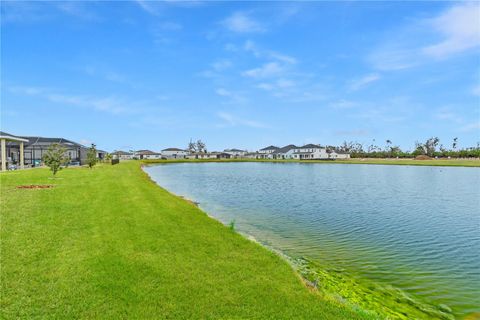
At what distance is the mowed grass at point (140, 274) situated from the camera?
20.1 ft

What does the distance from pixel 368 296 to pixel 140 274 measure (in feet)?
20.9

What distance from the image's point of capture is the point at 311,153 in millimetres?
150000

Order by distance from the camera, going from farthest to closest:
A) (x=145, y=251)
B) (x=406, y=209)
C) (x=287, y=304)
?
(x=406, y=209)
(x=145, y=251)
(x=287, y=304)

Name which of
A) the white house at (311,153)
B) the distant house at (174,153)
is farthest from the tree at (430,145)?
the distant house at (174,153)

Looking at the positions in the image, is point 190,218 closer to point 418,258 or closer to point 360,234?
point 360,234

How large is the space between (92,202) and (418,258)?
16924mm

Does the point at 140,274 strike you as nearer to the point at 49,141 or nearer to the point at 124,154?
the point at 49,141

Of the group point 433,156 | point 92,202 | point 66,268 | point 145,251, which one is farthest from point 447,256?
point 433,156

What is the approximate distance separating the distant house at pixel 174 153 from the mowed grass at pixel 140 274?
166943 mm

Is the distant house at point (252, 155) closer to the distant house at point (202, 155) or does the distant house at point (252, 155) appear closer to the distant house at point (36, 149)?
the distant house at point (202, 155)

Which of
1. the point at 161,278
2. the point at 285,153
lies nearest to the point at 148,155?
the point at 285,153

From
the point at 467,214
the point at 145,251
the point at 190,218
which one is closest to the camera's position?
the point at 145,251

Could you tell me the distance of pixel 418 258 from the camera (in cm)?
1233

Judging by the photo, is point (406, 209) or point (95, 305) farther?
point (406, 209)
